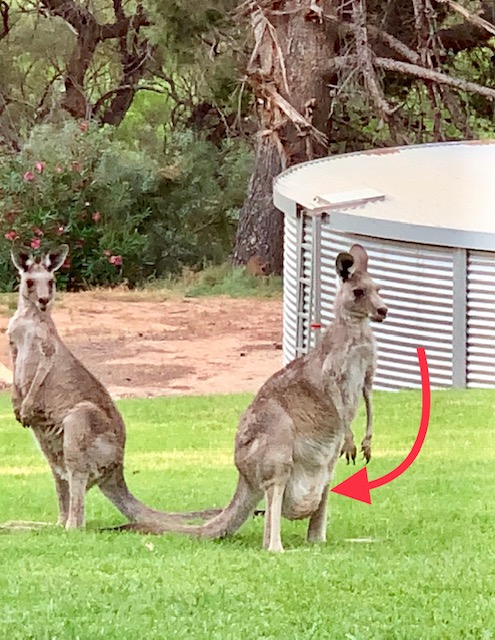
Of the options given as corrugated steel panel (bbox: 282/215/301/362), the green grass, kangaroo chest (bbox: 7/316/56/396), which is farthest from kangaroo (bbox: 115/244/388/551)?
corrugated steel panel (bbox: 282/215/301/362)

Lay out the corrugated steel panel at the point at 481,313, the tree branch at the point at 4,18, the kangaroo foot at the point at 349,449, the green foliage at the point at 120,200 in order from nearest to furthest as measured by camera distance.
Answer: the kangaroo foot at the point at 349,449, the corrugated steel panel at the point at 481,313, the green foliage at the point at 120,200, the tree branch at the point at 4,18

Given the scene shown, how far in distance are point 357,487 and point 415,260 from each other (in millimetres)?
494

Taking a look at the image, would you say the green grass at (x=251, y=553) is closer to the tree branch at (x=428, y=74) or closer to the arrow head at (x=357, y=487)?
the arrow head at (x=357, y=487)

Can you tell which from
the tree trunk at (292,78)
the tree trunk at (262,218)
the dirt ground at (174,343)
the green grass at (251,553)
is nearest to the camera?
the green grass at (251,553)

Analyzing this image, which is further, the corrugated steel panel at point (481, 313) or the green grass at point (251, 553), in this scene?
the corrugated steel panel at point (481, 313)

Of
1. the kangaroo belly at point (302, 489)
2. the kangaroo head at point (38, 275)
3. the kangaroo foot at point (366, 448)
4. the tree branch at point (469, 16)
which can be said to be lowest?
the kangaroo belly at point (302, 489)

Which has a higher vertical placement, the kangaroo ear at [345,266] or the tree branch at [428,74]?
the tree branch at [428,74]

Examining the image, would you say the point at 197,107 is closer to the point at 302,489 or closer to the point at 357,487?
the point at 357,487

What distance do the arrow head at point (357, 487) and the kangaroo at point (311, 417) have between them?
181mm

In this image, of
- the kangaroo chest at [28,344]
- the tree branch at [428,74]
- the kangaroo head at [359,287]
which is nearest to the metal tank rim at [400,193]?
the tree branch at [428,74]

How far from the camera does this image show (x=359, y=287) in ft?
9.29

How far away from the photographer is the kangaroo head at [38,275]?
118 inches

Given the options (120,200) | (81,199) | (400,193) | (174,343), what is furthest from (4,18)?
(400,193)

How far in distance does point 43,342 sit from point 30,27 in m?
2.02
